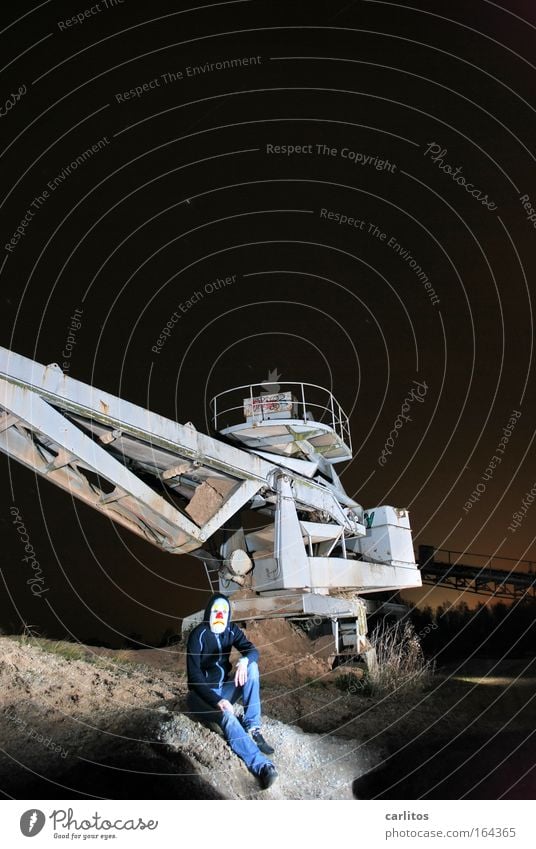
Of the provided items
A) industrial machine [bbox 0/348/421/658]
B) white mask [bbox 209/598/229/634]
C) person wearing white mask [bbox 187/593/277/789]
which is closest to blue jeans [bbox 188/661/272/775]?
person wearing white mask [bbox 187/593/277/789]

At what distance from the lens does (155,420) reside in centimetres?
995

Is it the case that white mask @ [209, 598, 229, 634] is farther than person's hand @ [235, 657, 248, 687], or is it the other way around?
white mask @ [209, 598, 229, 634]

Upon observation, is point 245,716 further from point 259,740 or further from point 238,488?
point 238,488

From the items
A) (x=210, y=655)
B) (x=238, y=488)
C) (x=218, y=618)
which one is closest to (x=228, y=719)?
(x=210, y=655)

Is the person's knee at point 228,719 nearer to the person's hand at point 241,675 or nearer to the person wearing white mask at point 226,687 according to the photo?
the person wearing white mask at point 226,687

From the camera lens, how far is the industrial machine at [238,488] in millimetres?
9203

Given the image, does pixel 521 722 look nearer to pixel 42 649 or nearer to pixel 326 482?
pixel 326 482

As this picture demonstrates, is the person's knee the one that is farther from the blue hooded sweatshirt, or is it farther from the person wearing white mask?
the blue hooded sweatshirt

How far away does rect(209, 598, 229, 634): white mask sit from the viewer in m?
7.92

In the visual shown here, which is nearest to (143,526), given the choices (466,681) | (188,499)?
(188,499)

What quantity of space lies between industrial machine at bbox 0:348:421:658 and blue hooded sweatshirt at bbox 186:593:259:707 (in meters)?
2.49

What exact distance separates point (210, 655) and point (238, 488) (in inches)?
136
